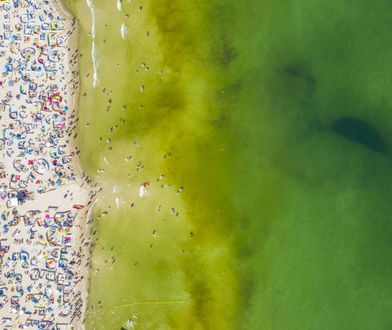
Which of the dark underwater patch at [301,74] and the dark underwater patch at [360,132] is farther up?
the dark underwater patch at [301,74]

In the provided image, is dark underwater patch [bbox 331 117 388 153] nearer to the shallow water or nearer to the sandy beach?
the shallow water

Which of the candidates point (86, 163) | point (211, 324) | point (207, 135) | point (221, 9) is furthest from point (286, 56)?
point (211, 324)

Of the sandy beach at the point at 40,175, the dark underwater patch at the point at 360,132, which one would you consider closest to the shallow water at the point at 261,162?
the dark underwater patch at the point at 360,132

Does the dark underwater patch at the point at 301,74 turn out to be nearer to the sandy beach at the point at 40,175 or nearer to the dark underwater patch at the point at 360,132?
the dark underwater patch at the point at 360,132

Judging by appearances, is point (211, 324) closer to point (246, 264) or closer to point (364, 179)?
point (246, 264)

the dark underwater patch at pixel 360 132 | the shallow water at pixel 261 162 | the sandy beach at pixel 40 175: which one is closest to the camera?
the shallow water at pixel 261 162

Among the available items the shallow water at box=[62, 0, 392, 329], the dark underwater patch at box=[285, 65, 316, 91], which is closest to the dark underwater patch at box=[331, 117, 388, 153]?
the shallow water at box=[62, 0, 392, 329]

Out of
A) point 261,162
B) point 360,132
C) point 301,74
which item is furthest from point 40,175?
point 360,132
